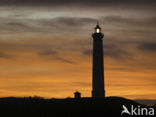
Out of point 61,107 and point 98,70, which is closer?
point 61,107

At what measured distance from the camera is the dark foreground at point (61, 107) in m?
48.7

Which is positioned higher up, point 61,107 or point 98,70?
point 98,70

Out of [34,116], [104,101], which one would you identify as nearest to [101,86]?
[104,101]

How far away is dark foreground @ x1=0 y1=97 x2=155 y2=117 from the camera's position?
48.7 meters

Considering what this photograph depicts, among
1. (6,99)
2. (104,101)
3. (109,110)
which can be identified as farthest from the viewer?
(6,99)

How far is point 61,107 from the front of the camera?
2019 inches

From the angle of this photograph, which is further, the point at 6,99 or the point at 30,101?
the point at 6,99

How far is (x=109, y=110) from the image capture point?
50844 millimetres

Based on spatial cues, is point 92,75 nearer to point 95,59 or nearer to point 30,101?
point 95,59

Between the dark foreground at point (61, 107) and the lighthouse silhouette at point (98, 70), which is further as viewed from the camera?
the lighthouse silhouette at point (98, 70)

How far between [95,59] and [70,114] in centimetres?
2147

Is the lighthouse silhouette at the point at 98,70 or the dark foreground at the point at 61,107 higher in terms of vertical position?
the lighthouse silhouette at the point at 98,70

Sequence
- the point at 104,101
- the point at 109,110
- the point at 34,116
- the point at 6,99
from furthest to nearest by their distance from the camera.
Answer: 1. the point at 6,99
2. the point at 104,101
3. the point at 109,110
4. the point at 34,116

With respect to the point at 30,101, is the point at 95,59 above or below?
above
